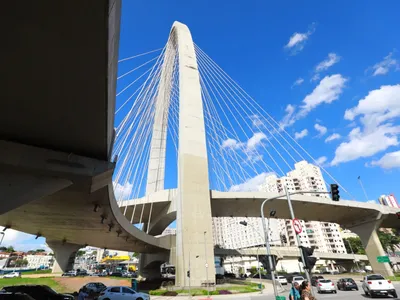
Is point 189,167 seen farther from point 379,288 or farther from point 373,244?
point 373,244

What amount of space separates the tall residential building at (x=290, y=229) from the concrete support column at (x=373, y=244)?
38737 mm

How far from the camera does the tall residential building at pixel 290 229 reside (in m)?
106

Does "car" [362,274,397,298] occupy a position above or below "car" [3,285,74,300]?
below

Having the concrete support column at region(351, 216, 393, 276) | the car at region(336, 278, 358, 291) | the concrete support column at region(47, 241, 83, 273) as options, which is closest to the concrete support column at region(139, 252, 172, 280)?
the concrete support column at region(47, 241, 83, 273)

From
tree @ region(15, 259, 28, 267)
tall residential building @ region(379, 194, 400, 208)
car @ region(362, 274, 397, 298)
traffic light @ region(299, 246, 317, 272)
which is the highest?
tall residential building @ region(379, 194, 400, 208)

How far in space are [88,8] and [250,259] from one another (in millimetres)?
117206

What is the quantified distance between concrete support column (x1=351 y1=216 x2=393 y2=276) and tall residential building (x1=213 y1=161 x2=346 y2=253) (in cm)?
3874

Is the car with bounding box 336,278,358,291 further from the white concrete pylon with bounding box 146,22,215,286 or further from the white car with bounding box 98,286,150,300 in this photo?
the white car with bounding box 98,286,150,300

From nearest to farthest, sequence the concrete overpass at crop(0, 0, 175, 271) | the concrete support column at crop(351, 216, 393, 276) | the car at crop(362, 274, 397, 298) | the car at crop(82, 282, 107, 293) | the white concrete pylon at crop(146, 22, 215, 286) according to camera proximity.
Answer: the concrete overpass at crop(0, 0, 175, 271), the car at crop(362, 274, 397, 298), the car at crop(82, 282, 107, 293), the white concrete pylon at crop(146, 22, 215, 286), the concrete support column at crop(351, 216, 393, 276)

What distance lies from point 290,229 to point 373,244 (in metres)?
66.1

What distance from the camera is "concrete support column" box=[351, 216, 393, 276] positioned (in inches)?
1694

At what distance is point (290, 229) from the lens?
110562mm

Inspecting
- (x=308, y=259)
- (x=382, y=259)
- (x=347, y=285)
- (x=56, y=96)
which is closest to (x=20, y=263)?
(x=382, y=259)

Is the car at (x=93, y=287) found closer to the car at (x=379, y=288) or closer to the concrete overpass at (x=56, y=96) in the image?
the concrete overpass at (x=56, y=96)
